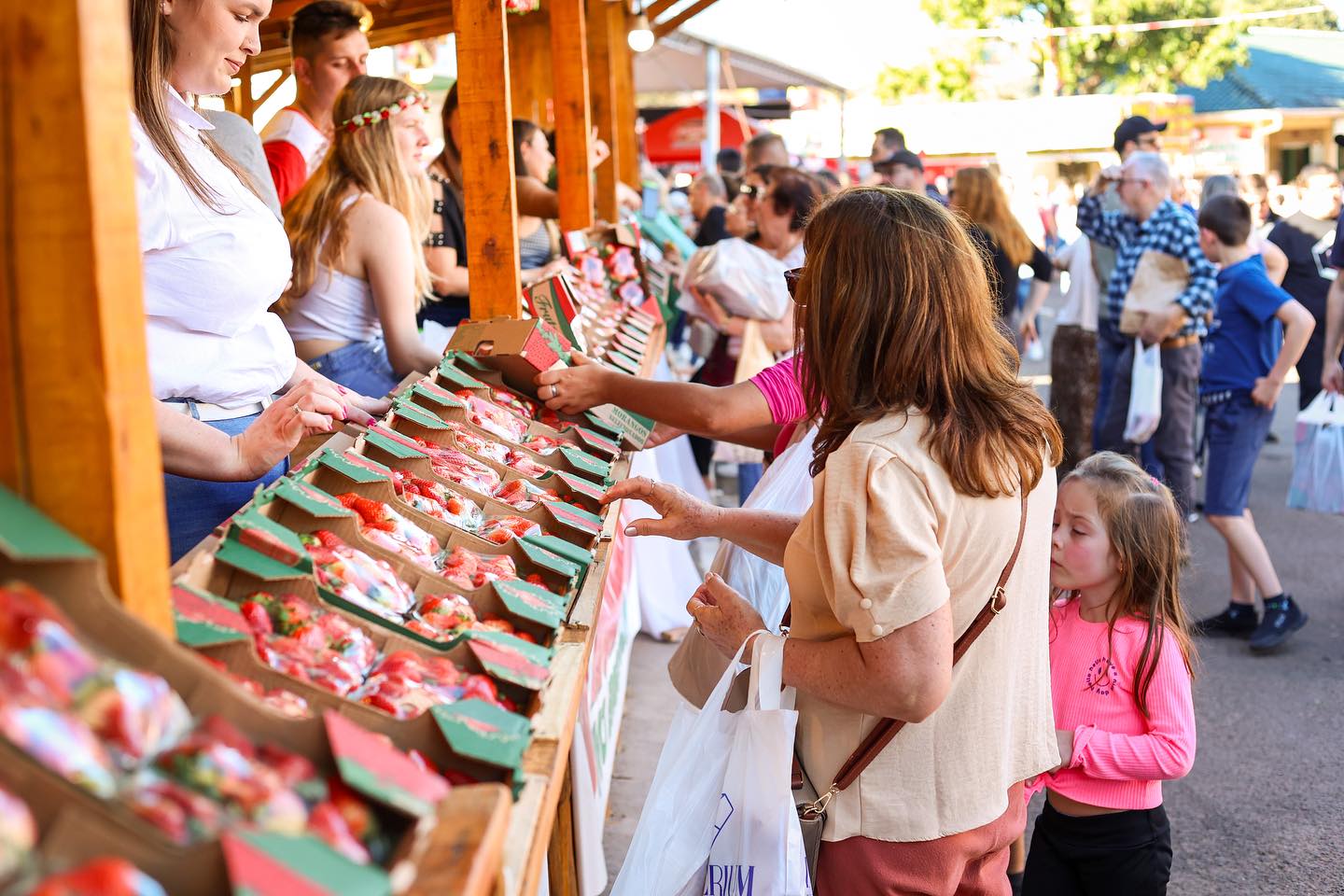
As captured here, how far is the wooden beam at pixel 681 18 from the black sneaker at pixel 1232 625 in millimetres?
6291

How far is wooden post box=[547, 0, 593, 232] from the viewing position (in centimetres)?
541

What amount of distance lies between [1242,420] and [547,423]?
3678 millimetres

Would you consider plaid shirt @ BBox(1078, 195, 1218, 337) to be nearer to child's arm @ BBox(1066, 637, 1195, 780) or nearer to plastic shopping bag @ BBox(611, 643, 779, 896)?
child's arm @ BBox(1066, 637, 1195, 780)

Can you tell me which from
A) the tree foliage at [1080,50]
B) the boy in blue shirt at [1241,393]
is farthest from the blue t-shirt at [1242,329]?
the tree foliage at [1080,50]

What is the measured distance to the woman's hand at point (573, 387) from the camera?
3.13 m

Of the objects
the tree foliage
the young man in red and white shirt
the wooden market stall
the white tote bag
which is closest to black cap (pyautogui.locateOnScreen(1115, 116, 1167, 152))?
the young man in red and white shirt

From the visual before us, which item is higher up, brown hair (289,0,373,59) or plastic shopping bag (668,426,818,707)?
brown hair (289,0,373,59)

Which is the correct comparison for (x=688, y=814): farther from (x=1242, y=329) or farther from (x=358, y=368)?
(x=1242, y=329)

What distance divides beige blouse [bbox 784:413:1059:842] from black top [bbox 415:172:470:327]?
319 centimetres

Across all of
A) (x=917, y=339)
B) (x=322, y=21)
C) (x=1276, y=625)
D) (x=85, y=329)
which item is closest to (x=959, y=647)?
(x=917, y=339)

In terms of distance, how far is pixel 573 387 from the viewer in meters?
3.15

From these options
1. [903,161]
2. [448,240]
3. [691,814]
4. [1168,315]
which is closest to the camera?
[691,814]

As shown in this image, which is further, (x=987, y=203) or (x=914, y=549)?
(x=987, y=203)

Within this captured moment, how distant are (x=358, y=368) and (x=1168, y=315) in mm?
3917
